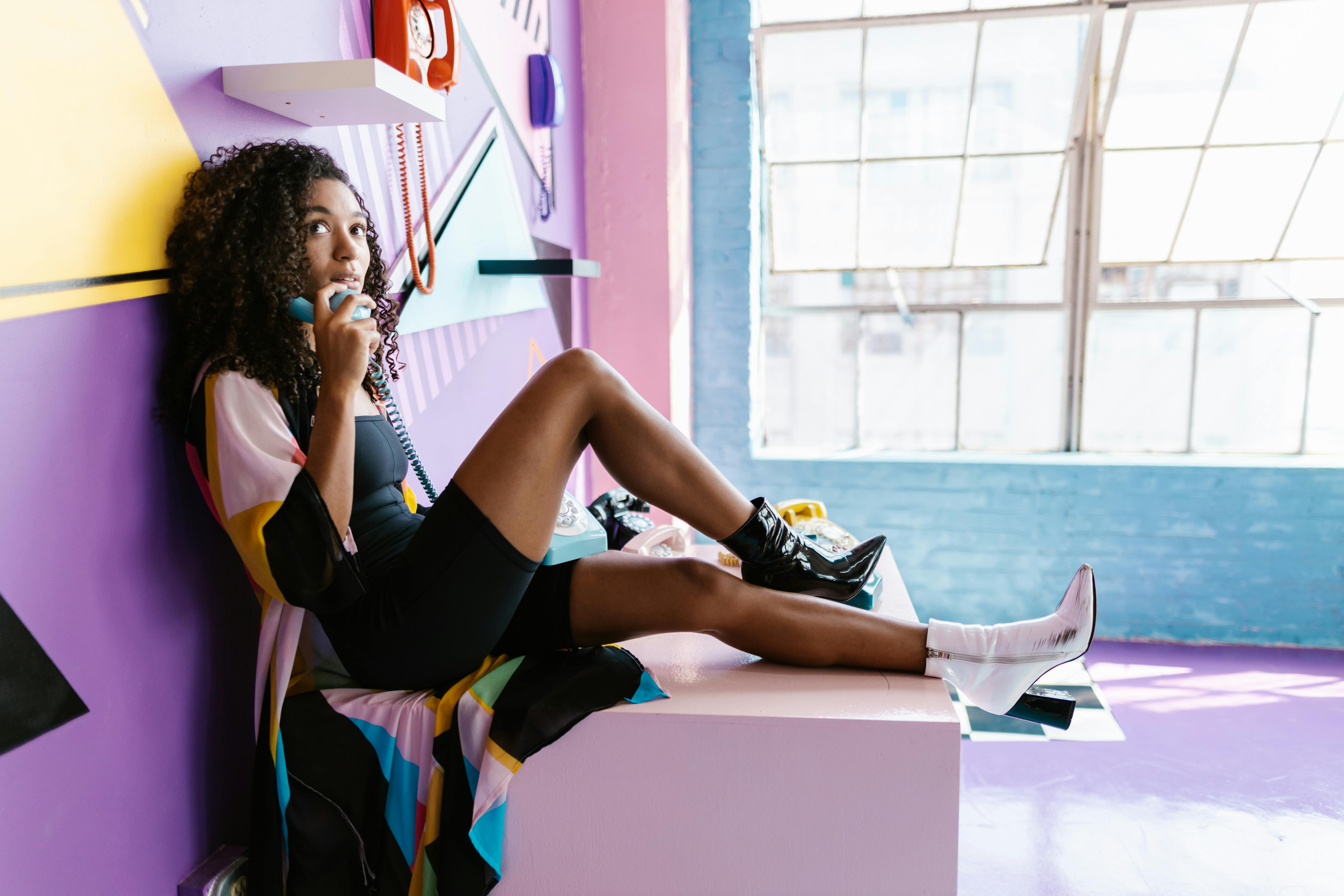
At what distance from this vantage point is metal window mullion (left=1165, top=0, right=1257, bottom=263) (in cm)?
326

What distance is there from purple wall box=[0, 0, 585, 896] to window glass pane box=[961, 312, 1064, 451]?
280 cm

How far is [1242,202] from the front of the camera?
3.44 metres

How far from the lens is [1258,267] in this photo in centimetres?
345

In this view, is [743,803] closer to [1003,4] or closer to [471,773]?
[471,773]

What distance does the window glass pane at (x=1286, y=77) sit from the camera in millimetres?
3238

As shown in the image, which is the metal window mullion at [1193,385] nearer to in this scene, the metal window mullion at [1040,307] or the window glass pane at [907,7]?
the metal window mullion at [1040,307]

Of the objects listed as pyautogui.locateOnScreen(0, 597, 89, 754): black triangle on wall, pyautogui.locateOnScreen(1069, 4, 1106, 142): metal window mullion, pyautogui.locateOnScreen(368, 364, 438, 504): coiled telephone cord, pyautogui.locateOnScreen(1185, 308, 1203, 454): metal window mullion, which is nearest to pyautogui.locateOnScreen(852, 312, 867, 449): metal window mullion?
pyautogui.locateOnScreen(1069, 4, 1106, 142): metal window mullion

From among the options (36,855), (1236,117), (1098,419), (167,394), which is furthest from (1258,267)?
(36,855)

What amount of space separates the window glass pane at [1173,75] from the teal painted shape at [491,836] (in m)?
3.34

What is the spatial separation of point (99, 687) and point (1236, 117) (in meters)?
3.94

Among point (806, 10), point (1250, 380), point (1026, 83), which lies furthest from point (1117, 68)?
point (1250, 380)

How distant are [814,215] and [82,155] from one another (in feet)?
9.88

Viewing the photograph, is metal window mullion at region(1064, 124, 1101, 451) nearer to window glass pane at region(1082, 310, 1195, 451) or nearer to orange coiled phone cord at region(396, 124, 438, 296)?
window glass pane at region(1082, 310, 1195, 451)

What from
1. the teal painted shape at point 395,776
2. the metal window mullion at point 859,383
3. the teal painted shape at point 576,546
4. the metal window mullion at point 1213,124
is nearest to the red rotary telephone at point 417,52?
the teal painted shape at point 576,546
